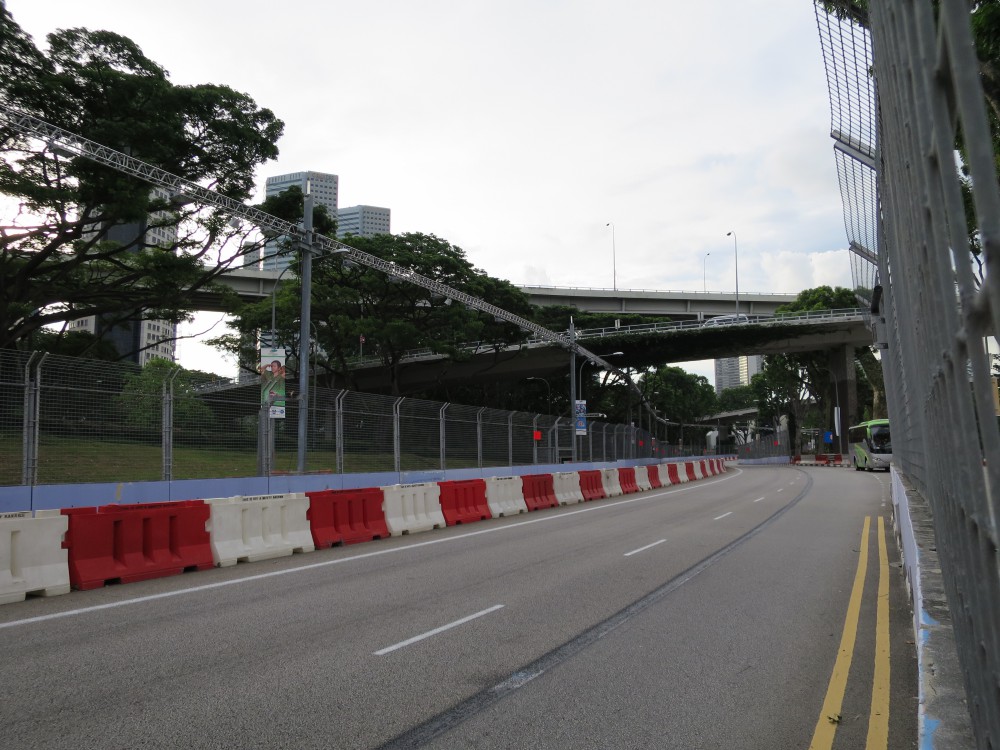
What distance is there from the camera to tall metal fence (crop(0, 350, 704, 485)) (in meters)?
13.5

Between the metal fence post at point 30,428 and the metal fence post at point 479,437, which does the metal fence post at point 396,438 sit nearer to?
the metal fence post at point 479,437

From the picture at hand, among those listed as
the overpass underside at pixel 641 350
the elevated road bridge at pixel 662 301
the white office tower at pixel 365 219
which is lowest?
the overpass underside at pixel 641 350

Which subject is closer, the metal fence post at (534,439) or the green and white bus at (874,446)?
the metal fence post at (534,439)

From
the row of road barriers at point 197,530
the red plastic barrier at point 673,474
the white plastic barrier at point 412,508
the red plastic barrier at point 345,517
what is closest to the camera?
the row of road barriers at point 197,530

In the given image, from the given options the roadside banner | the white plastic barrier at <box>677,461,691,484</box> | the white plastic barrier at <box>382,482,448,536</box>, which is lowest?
the white plastic barrier at <box>677,461,691,484</box>

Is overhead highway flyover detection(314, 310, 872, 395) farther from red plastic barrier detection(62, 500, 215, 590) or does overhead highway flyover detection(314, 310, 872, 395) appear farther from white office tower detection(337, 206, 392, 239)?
red plastic barrier detection(62, 500, 215, 590)

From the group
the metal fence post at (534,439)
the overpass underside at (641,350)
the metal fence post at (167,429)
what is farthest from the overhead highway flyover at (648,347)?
the metal fence post at (167,429)

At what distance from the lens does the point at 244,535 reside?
439 inches

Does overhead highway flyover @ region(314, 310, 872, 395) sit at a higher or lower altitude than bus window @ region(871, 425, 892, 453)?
higher

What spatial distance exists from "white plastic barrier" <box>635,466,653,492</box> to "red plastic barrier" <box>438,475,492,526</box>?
43.5 feet

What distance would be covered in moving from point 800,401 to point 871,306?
61.7 metres

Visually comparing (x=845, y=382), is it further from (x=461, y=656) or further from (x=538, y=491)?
(x=461, y=656)

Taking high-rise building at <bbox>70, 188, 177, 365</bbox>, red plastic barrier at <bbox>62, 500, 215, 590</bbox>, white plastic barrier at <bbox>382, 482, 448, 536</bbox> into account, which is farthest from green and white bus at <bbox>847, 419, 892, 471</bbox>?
red plastic barrier at <bbox>62, 500, 215, 590</bbox>

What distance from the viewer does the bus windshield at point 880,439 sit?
46744 millimetres
